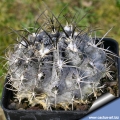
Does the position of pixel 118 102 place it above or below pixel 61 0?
below

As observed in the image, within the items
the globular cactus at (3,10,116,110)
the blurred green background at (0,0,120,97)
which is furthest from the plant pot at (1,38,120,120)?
the blurred green background at (0,0,120,97)

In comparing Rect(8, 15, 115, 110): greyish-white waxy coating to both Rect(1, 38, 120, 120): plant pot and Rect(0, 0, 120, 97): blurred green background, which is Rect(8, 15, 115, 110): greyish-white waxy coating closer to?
Rect(1, 38, 120, 120): plant pot

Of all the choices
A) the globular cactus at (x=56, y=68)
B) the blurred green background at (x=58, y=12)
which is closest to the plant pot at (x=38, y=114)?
the globular cactus at (x=56, y=68)

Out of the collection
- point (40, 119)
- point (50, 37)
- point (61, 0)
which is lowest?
point (40, 119)

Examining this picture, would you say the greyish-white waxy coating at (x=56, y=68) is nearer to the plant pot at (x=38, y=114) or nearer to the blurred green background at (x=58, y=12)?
the plant pot at (x=38, y=114)

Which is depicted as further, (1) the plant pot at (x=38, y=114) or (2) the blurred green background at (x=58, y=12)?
(2) the blurred green background at (x=58, y=12)

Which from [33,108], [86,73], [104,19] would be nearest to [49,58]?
[86,73]

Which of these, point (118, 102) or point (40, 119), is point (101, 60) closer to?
point (118, 102)
